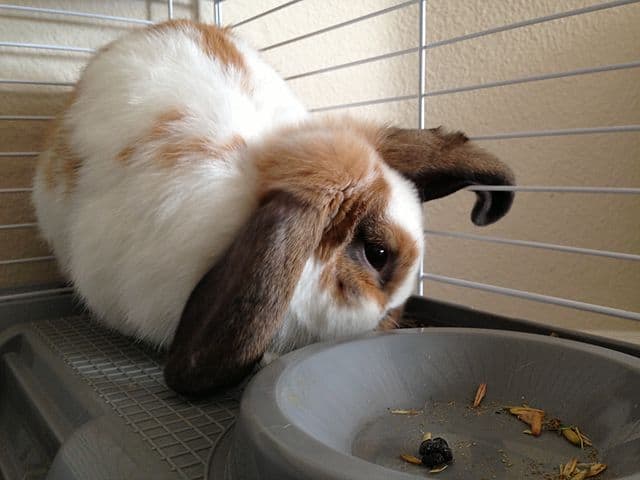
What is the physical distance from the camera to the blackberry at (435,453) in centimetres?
70

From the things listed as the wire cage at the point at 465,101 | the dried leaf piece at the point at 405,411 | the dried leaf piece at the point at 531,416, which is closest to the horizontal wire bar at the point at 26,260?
the wire cage at the point at 465,101

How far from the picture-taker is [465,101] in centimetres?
195

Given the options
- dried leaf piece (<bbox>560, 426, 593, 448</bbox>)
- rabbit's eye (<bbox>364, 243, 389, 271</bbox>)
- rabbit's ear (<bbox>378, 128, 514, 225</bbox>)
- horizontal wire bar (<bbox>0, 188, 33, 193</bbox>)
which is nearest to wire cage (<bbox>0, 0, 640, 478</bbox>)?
horizontal wire bar (<bbox>0, 188, 33, 193</bbox>)

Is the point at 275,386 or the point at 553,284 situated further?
the point at 553,284

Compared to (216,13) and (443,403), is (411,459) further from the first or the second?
(216,13)

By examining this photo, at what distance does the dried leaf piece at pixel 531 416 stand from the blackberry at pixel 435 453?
13 cm

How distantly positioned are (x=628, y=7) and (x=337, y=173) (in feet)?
4.15

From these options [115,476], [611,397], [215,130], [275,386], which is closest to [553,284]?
[611,397]

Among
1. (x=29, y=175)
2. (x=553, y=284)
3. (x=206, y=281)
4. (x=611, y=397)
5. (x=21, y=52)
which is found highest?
(x=21, y=52)

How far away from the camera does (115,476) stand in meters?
0.67

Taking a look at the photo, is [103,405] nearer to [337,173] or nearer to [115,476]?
[115,476]

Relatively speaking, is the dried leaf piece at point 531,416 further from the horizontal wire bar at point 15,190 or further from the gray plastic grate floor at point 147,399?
the horizontal wire bar at point 15,190

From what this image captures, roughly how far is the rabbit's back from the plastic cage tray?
0.09 m

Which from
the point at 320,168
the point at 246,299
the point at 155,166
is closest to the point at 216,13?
the point at 155,166
